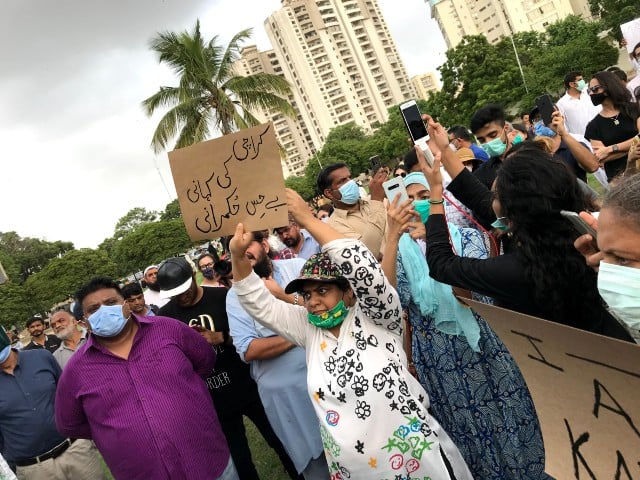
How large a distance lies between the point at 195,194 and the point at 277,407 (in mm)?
1508

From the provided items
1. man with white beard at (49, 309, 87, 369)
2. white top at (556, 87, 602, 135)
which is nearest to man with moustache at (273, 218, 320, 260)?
man with white beard at (49, 309, 87, 369)

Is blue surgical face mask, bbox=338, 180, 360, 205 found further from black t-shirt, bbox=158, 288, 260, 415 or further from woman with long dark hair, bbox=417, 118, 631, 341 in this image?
woman with long dark hair, bbox=417, 118, 631, 341

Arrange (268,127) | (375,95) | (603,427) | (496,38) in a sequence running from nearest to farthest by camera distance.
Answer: (603,427) < (268,127) < (496,38) < (375,95)

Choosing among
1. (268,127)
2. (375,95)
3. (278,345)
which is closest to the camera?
(268,127)

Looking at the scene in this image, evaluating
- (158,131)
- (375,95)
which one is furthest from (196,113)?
(375,95)

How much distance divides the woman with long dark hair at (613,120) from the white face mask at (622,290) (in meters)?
3.17

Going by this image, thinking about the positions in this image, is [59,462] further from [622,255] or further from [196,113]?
[196,113]

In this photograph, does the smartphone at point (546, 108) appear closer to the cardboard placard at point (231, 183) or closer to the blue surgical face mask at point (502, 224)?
the blue surgical face mask at point (502, 224)

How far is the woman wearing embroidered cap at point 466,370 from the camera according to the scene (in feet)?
7.92

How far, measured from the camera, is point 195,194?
2.26m

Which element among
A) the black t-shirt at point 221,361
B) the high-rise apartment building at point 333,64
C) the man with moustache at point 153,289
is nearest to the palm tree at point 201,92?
the man with moustache at point 153,289

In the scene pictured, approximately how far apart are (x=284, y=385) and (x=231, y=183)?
55.9 inches

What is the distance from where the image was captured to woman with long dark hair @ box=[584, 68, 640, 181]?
13.0 ft

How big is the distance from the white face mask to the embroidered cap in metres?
1.12
